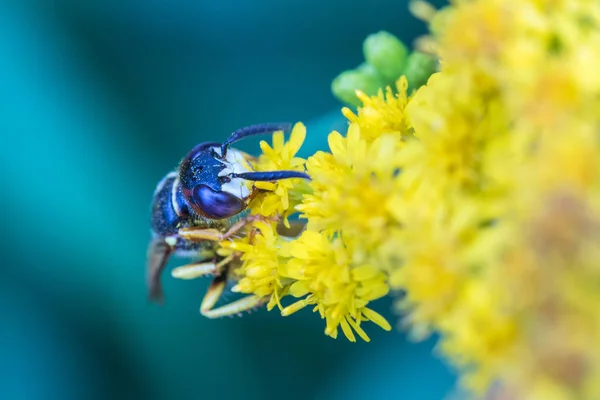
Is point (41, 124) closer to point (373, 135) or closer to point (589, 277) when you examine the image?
point (373, 135)

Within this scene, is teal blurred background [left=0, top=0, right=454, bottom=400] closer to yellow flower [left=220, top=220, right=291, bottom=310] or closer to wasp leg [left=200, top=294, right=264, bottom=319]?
wasp leg [left=200, top=294, right=264, bottom=319]

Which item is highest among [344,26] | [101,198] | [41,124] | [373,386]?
[344,26]

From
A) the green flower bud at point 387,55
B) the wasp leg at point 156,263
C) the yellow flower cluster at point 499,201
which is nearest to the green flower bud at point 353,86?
the green flower bud at point 387,55

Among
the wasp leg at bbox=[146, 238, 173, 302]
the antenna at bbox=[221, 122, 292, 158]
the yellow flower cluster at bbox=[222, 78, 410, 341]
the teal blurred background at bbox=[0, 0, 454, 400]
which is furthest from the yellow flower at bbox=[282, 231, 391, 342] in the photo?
the teal blurred background at bbox=[0, 0, 454, 400]

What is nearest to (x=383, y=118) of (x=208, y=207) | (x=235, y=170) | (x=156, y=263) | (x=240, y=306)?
(x=235, y=170)

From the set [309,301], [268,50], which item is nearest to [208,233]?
[309,301]

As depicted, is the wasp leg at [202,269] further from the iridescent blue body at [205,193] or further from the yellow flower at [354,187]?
the yellow flower at [354,187]

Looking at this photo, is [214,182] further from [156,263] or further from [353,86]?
[156,263]
